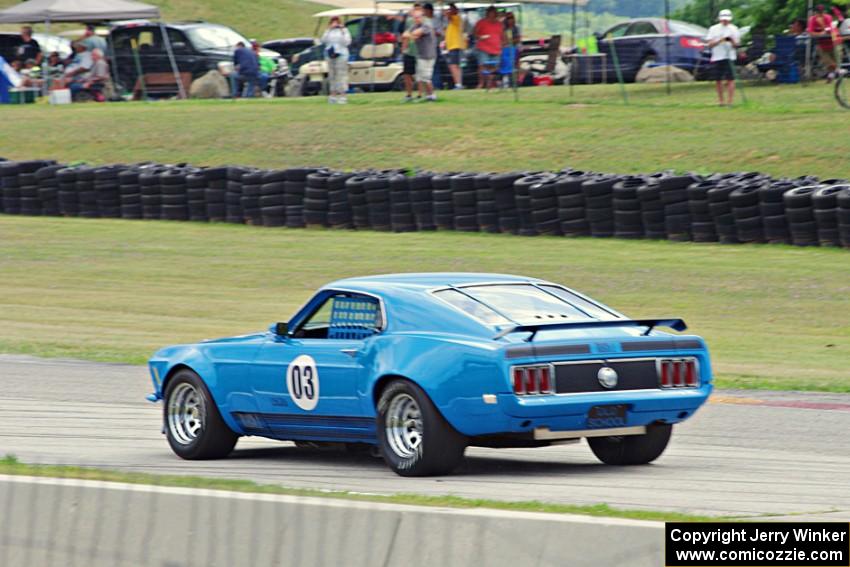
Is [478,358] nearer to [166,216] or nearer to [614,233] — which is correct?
[614,233]

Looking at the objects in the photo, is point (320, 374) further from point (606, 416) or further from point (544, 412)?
point (606, 416)

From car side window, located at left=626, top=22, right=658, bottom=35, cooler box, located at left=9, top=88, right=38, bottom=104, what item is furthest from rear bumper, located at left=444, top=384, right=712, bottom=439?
cooler box, located at left=9, top=88, right=38, bottom=104

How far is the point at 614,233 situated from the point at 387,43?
1801 cm

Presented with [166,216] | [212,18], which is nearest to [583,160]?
[166,216]

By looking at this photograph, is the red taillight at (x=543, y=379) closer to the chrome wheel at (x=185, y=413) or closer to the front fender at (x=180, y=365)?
the front fender at (x=180, y=365)

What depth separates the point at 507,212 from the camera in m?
22.4

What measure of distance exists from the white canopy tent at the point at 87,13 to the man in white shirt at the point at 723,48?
1436cm

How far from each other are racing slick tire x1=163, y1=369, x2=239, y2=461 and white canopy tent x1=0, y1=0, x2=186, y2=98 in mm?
28917

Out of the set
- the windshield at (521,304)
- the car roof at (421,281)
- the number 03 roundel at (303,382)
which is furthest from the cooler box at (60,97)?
the windshield at (521,304)

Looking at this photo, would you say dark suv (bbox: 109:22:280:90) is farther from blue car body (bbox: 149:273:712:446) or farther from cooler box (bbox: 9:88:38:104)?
blue car body (bbox: 149:273:712:446)

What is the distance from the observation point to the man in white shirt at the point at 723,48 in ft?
91.5

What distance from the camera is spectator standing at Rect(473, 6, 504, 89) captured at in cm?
3209

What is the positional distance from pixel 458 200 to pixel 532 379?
15.1 m

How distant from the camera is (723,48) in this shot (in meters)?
28.0
